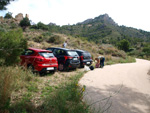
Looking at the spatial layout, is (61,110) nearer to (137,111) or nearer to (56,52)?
(137,111)

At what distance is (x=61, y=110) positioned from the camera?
2.85 meters

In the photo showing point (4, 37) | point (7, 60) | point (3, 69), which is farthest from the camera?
point (3, 69)

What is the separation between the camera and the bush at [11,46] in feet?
11.9

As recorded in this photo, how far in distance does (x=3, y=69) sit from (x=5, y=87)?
156 cm

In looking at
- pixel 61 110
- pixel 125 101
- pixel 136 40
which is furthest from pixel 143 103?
pixel 136 40

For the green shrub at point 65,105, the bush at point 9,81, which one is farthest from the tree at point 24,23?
the green shrub at point 65,105

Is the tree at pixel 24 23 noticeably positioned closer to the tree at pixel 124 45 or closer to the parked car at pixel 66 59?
the parked car at pixel 66 59

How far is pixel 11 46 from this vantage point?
3740mm

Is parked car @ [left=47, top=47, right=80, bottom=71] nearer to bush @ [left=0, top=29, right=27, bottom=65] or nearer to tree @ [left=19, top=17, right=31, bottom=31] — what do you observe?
bush @ [left=0, top=29, right=27, bottom=65]

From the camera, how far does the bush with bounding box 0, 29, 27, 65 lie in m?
3.62

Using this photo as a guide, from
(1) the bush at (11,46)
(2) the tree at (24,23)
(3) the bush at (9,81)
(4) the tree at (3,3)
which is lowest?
(3) the bush at (9,81)

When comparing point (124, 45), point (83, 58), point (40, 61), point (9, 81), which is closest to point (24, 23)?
point (83, 58)

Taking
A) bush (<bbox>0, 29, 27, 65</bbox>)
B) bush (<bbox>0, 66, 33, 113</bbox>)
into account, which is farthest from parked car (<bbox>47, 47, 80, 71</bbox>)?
bush (<bbox>0, 29, 27, 65</bbox>)

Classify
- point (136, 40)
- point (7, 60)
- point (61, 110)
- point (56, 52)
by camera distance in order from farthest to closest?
point (136, 40) → point (56, 52) → point (7, 60) → point (61, 110)
